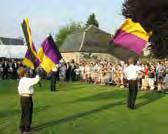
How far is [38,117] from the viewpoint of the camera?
58.3 ft

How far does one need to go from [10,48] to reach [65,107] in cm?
3404

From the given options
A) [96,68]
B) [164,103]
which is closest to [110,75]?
[96,68]

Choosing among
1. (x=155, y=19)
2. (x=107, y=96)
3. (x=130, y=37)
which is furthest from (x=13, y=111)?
(x=155, y=19)

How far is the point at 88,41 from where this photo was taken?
79.2 meters

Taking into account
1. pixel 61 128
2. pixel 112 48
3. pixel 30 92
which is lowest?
pixel 61 128

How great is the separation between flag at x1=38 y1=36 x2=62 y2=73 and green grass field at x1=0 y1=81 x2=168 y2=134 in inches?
69.4

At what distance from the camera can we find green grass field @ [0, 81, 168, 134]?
15562 millimetres

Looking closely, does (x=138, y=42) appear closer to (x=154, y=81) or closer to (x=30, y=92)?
(x=30, y=92)

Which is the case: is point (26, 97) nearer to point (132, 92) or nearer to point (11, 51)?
point (132, 92)

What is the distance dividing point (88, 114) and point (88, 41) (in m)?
60.8

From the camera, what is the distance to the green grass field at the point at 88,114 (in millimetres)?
15562

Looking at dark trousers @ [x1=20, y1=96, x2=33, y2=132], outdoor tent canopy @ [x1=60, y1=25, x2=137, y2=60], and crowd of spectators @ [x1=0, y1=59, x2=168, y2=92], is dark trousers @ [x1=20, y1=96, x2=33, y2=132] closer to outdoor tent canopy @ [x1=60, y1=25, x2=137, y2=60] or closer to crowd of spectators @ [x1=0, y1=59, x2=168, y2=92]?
crowd of spectators @ [x1=0, y1=59, x2=168, y2=92]

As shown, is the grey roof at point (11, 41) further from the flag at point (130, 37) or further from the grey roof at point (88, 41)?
the flag at point (130, 37)

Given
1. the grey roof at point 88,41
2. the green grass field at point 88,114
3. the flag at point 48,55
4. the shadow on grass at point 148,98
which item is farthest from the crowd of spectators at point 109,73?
the grey roof at point 88,41
